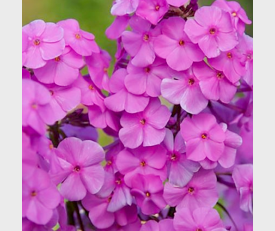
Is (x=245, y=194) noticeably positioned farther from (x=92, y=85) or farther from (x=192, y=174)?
(x=92, y=85)

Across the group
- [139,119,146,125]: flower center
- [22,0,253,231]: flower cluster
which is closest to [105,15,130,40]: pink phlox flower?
[22,0,253,231]: flower cluster

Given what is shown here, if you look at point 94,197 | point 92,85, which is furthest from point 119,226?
point 92,85

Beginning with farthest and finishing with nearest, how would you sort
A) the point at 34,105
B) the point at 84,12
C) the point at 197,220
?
the point at 84,12 < the point at 197,220 < the point at 34,105

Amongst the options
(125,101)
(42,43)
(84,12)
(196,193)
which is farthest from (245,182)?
(84,12)

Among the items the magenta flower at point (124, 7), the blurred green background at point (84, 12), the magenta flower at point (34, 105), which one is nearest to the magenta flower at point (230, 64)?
the magenta flower at point (124, 7)

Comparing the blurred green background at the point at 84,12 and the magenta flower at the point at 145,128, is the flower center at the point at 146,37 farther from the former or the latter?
the blurred green background at the point at 84,12

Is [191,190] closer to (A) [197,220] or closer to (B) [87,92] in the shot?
(A) [197,220]

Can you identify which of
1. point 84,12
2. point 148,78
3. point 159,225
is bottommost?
point 84,12
